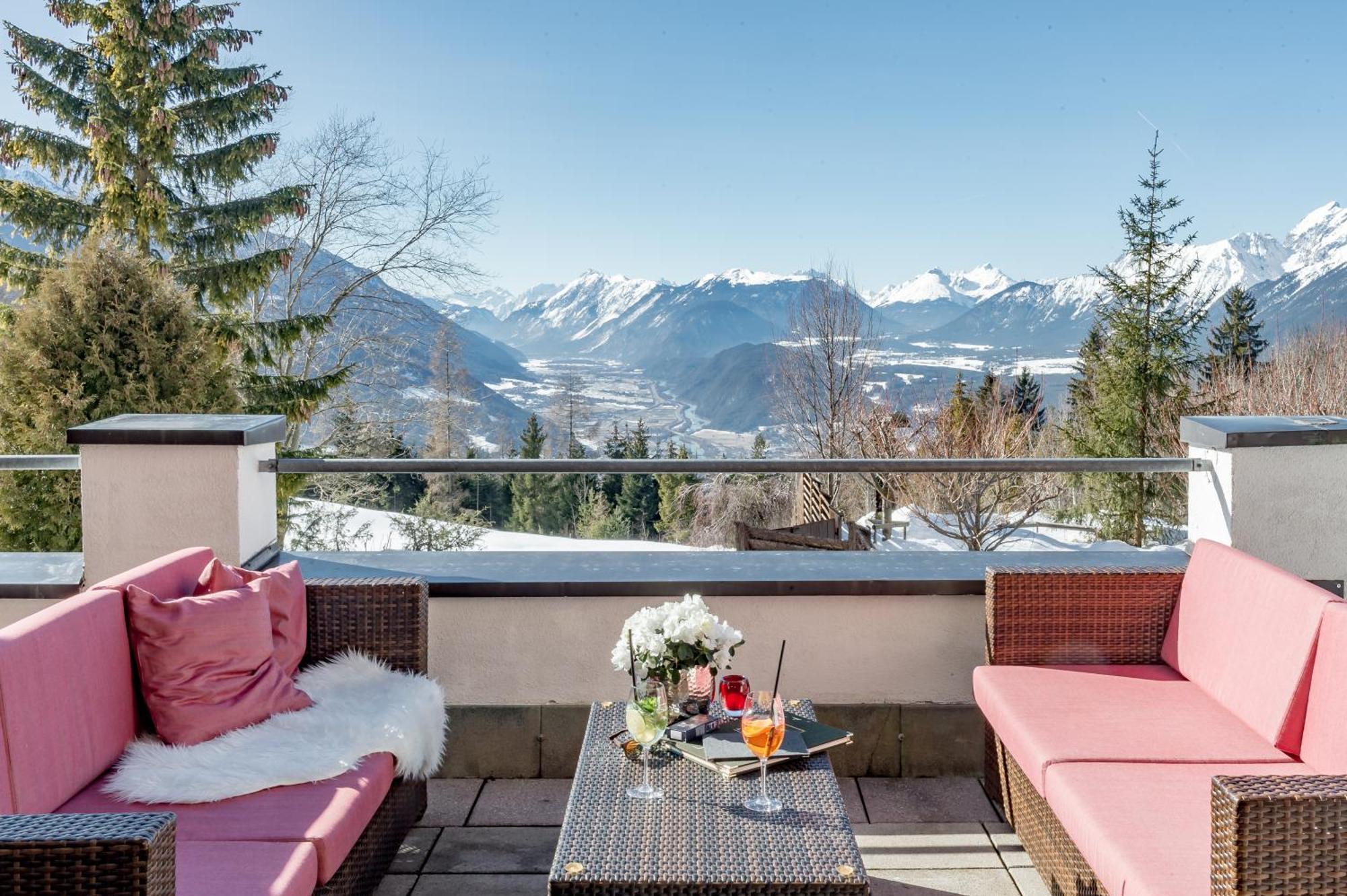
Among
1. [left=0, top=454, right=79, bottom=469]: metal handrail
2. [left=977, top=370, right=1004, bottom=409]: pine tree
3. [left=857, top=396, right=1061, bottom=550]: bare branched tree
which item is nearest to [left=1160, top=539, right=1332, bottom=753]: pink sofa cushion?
[left=0, top=454, right=79, bottom=469]: metal handrail

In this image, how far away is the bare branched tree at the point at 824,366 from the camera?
19.9 m

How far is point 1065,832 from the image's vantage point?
1.87 meters

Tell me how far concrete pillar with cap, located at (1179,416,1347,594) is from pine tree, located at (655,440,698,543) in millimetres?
11567

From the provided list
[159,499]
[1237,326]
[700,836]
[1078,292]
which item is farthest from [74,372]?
[1078,292]

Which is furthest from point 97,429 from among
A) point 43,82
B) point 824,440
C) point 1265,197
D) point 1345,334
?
point 1265,197

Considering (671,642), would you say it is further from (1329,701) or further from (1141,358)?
(1141,358)

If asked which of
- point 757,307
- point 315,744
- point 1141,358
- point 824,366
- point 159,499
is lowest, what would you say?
point 315,744

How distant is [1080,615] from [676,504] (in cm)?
1384

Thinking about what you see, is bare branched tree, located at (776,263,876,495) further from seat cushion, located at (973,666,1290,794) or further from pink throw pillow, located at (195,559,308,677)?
pink throw pillow, located at (195,559,308,677)

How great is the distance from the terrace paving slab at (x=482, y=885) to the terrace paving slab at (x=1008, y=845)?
1.11 metres

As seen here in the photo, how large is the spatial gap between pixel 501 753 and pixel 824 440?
1762cm

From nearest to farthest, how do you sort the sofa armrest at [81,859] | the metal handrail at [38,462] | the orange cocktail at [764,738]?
the sofa armrest at [81,859] → the orange cocktail at [764,738] → the metal handrail at [38,462]

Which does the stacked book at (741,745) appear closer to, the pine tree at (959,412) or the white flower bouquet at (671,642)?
the white flower bouquet at (671,642)

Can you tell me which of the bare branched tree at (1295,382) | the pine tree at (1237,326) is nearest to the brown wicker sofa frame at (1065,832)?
the bare branched tree at (1295,382)
